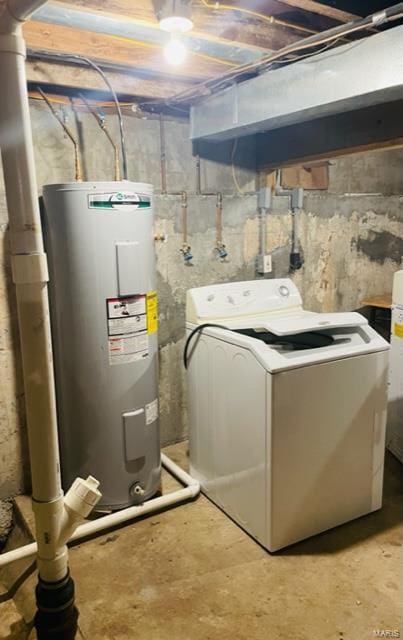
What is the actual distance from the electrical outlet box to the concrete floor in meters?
1.54

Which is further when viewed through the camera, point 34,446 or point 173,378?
point 173,378

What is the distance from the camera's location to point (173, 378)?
2.94 meters

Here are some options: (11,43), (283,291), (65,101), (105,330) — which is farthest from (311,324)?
(65,101)

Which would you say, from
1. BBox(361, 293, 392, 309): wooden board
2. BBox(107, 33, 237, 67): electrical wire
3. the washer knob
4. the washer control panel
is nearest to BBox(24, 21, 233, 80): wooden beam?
BBox(107, 33, 237, 67): electrical wire

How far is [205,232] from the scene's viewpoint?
9.53 feet

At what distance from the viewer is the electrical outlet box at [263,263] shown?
3115mm

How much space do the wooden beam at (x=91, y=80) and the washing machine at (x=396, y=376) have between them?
156 cm

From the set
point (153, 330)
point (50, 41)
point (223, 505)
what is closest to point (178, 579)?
point (223, 505)

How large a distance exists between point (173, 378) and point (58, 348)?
955mm

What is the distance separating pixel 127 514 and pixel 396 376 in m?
1.59

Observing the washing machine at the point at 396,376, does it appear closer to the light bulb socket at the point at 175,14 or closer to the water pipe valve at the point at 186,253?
the water pipe valve at the point at 186,253

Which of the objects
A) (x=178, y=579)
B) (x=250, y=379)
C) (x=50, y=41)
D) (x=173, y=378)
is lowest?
→ (x=178, y=579)

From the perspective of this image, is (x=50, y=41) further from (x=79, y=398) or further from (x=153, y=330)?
(x=79, y=398)

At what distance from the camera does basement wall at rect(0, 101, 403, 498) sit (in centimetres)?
238
